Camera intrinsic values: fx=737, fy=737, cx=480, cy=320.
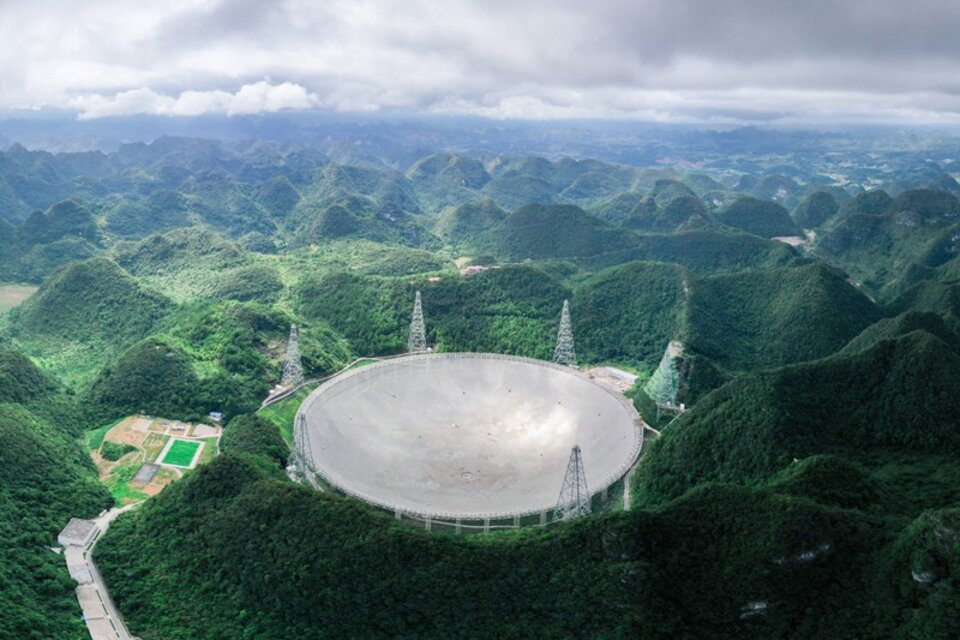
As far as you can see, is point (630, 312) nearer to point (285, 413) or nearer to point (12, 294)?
point (285, 413)

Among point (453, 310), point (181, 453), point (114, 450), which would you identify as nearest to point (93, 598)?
point (181, 453)

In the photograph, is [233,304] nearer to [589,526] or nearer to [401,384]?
[401,384]

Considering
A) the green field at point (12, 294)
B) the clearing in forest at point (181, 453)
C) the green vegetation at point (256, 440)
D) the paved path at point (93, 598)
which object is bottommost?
the paved path at point (93, 598)

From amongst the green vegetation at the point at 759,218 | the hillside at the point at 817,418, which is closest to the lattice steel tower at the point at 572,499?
the hillside at the point at 817,418

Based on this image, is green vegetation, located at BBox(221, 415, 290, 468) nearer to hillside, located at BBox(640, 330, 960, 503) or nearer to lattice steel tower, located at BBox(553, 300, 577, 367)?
hillside, located at BBox(640, 330, 960, 503)

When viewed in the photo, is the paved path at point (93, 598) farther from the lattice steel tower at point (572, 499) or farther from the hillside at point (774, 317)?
the hillside at point (774, 317)

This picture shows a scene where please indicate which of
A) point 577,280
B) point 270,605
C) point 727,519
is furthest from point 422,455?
point 577,280
